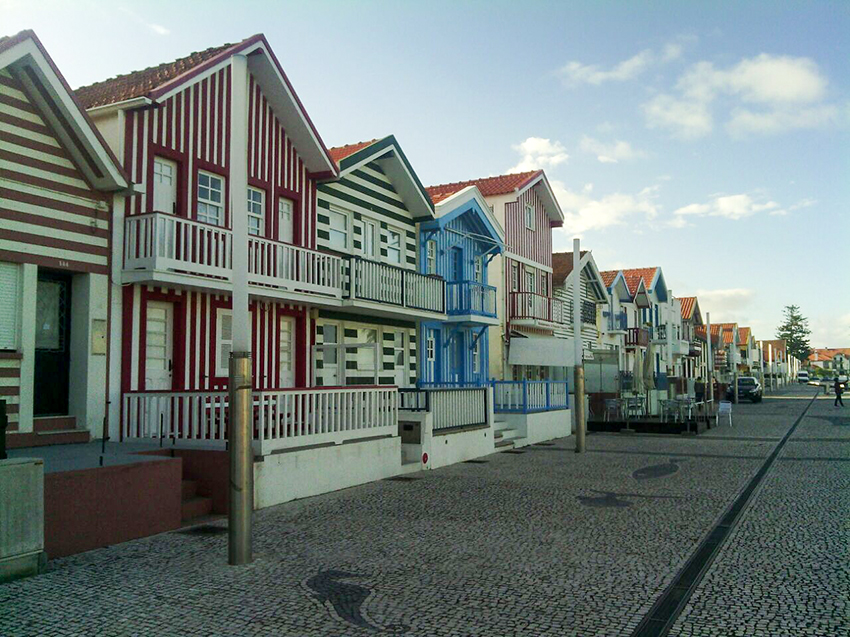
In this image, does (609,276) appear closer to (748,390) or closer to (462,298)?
(748,390)

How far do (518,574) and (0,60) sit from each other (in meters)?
8.69

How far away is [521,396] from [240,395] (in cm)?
1413

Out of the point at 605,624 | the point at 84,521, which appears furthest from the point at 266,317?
the point at 605,624

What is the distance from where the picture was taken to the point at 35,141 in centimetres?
1058

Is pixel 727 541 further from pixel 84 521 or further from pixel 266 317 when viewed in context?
pixel 266 317

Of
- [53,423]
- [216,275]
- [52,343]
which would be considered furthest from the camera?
[216,275]

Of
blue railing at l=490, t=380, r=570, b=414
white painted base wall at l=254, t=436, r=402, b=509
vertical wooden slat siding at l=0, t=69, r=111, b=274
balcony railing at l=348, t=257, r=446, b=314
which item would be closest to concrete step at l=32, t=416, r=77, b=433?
vertical wooden slat siding at l=0, t=69, r=111, b=274

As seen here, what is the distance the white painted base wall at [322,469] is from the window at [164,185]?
4741 mm

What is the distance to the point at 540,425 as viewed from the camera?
2097 centimetres

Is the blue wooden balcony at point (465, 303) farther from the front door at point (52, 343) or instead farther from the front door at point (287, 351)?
the front door at point (52, 343)

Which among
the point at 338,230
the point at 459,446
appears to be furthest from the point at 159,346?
the point at 459,446

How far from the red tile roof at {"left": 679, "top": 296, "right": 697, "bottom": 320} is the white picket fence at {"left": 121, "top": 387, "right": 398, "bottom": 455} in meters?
55.1

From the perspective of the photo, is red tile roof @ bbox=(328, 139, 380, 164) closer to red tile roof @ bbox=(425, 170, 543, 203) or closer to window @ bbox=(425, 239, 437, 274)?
window @ bbox=(425, 239, 437, 274)

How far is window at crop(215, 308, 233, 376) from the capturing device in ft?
43.5
